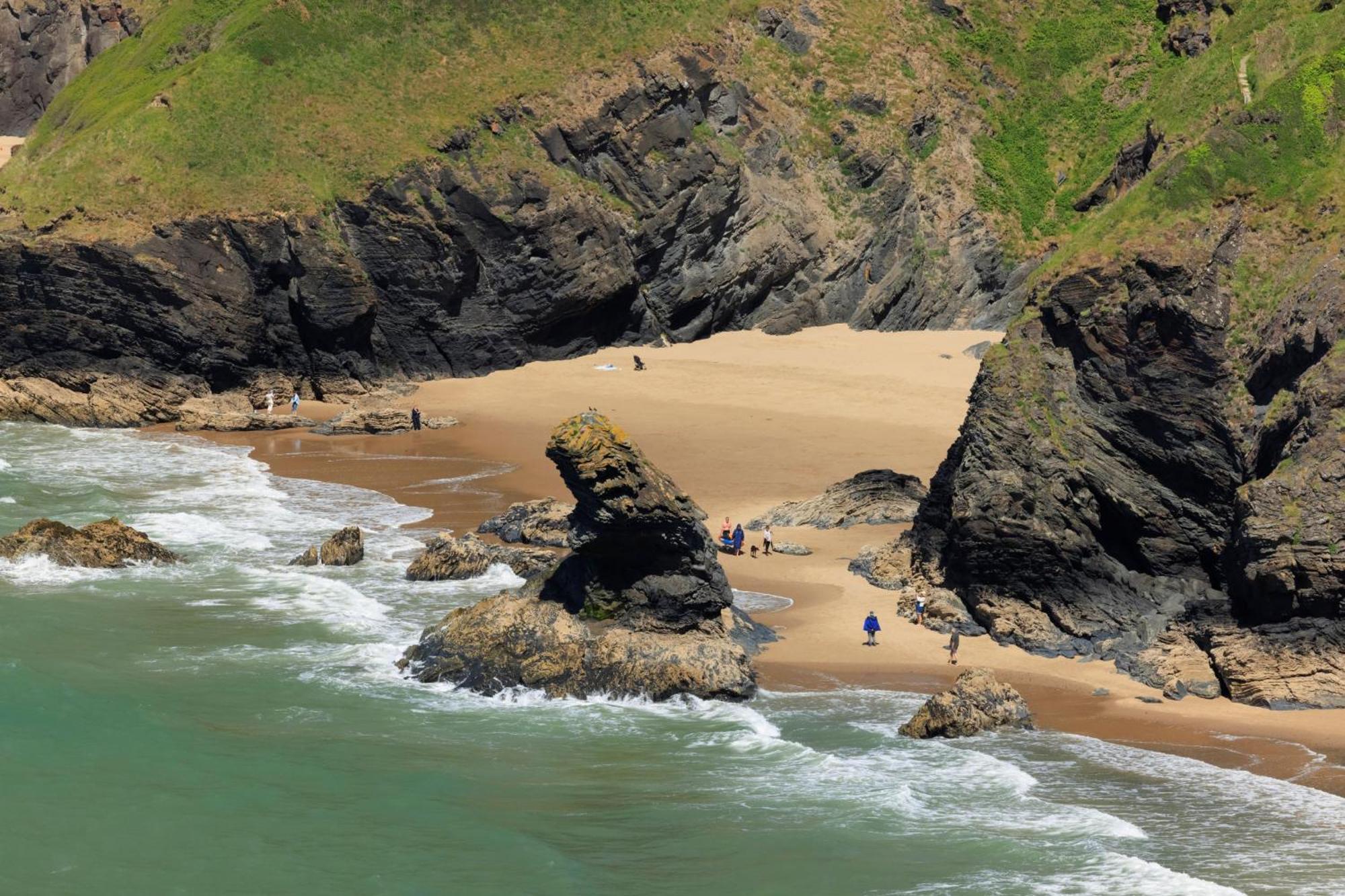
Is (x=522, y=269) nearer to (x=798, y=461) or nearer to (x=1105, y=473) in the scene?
(x=798, y=461)

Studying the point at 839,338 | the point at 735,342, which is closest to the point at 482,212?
the point at 735,342

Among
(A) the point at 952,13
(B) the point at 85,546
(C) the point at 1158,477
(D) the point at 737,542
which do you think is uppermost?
(A) the point at 952,13

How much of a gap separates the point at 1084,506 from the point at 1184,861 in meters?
11.4

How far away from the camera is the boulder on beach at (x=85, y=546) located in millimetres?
33188

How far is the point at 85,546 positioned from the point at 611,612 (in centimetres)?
1337

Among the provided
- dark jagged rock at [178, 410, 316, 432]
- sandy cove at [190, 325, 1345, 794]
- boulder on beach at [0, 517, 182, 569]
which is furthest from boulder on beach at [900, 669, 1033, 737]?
dark jagged rock at [178, 410, 316, 432]

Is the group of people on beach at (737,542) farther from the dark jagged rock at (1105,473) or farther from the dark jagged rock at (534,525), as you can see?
the dark jagged rock at (1105,473)

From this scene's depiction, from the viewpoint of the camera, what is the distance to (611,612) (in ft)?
86.3

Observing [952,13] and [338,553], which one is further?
[952,13]

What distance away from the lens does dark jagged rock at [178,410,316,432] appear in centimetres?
5244

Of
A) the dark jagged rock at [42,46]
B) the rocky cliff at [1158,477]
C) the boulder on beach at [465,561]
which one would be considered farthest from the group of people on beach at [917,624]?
the dark jagged rock at [42,46]

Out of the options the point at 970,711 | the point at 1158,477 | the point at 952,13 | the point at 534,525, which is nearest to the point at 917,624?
the point at 1158,477

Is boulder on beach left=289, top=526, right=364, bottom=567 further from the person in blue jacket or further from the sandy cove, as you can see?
the person in blue jacket

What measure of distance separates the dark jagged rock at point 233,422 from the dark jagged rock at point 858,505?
69.2ft
